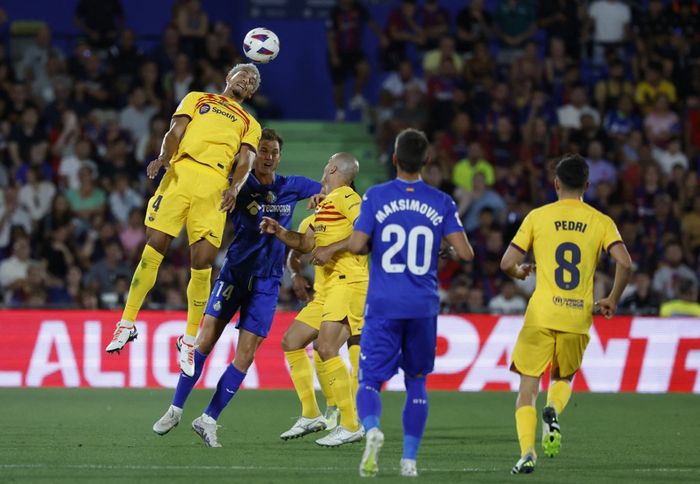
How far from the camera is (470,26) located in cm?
2316

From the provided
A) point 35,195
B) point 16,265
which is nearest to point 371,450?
point 16,265

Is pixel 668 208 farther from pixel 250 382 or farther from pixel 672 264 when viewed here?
Result: pixel 250 382

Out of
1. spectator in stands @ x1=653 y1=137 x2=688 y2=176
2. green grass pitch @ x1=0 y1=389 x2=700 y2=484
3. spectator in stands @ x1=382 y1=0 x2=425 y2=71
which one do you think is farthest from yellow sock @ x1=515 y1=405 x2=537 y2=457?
spectator in stands @ x1=382 y1=0 x2=425 y2=71

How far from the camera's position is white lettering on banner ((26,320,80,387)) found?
1722 cm

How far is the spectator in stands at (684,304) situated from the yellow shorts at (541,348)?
863 cm

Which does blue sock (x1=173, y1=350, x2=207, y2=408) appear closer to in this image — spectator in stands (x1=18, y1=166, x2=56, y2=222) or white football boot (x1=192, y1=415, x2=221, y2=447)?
white football boot (x1=192, y1=415, x2=221, y2=447)

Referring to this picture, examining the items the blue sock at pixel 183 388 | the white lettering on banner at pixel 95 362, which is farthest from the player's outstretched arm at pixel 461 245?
the white lettering on banner at pixel 95 362

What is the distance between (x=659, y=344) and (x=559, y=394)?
8124mm

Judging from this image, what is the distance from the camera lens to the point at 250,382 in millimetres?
17469

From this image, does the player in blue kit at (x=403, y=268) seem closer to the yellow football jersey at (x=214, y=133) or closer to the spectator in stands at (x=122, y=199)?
the yellow football jersey at (x=214, y=133)

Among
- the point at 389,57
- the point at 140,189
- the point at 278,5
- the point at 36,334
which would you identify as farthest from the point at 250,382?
the point at 278,5

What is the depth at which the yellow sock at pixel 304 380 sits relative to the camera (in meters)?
11.7

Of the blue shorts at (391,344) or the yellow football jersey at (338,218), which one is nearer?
the blue shorts at (391,344)

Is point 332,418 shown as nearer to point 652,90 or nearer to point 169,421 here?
point 169,421
